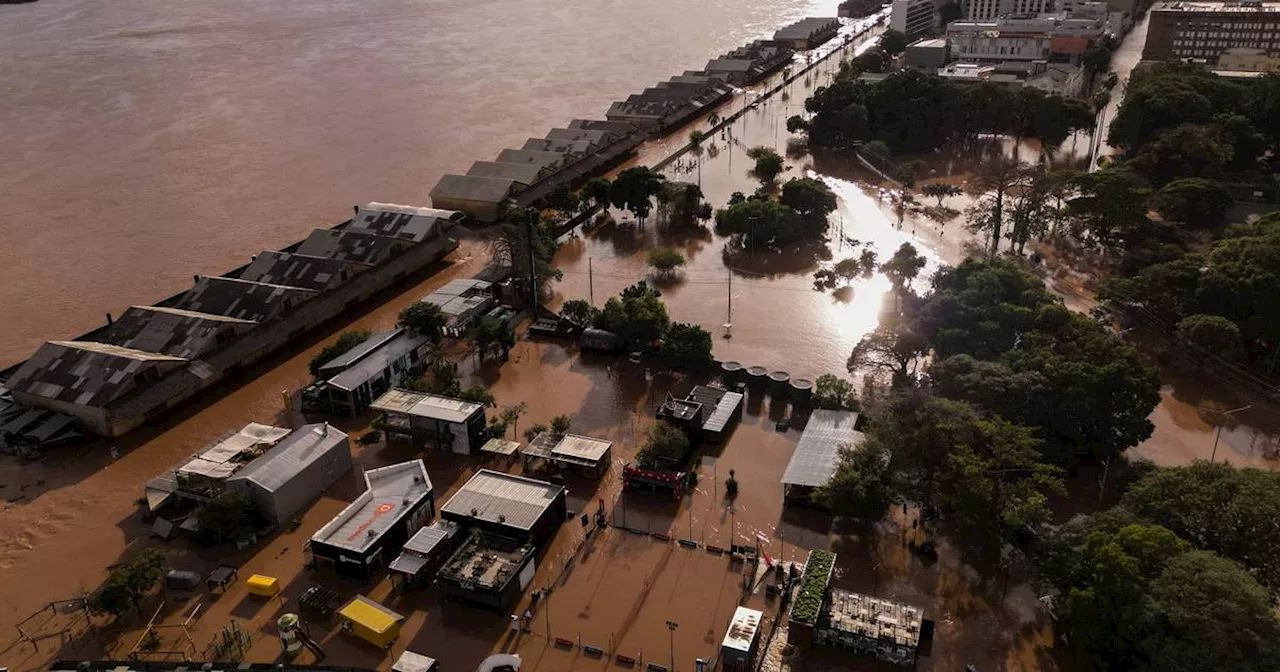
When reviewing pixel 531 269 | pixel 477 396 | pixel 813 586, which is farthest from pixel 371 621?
pixel 531 269

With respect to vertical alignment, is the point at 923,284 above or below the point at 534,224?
below

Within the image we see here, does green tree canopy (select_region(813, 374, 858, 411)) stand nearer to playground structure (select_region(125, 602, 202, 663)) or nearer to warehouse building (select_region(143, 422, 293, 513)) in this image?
warehouse building (select_region(143, 422, 293, 513))

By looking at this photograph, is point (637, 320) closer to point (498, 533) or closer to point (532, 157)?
point (498, 533)

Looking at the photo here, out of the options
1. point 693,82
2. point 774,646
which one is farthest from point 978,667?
point 693,82

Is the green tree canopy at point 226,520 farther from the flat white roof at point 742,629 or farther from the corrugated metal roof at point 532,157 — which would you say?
the corrugated metal roof at point 532,157

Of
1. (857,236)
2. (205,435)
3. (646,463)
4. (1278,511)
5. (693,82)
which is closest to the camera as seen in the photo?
(1278,511)

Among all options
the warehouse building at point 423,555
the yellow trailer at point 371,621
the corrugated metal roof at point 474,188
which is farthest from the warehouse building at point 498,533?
the corrugated metal roof at point 474,188

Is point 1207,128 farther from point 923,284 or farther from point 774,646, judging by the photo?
point 774,646
